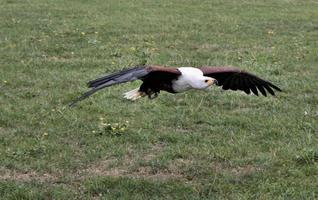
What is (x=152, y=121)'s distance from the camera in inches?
308

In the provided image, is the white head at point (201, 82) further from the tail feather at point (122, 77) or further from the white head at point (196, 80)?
the tail feather at point (122, 77)

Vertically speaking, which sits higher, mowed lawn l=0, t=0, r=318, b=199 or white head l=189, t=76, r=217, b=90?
white head l=189, t=76, r=217, b=90

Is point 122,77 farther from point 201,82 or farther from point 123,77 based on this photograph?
point 201,82

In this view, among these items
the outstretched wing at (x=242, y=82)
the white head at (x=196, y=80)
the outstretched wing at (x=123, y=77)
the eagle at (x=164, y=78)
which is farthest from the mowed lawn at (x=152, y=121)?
the outstretched wing at (x=123, y=77)

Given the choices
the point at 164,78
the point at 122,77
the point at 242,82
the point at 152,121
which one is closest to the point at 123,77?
the point at 122,77

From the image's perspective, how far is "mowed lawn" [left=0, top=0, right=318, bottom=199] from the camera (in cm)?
602

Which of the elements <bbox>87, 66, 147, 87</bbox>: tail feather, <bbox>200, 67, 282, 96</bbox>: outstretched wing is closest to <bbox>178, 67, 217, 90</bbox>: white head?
<bbox>87, 66, 147, 87</bbox>: tail feather

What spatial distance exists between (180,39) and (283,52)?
2383 millimetres

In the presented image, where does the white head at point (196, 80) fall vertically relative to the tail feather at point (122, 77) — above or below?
below

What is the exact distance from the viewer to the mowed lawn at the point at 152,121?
6016 millimetres

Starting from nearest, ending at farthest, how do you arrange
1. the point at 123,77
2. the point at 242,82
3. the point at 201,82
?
1. the point at 123,77
2. the point at 201,82
3. the point at 242,82

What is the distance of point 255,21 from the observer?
16.0 metres

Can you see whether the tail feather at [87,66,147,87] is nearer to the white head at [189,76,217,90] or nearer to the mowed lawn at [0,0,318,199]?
the white head at [189,76,217,90]

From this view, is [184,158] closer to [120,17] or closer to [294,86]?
[294,86]
